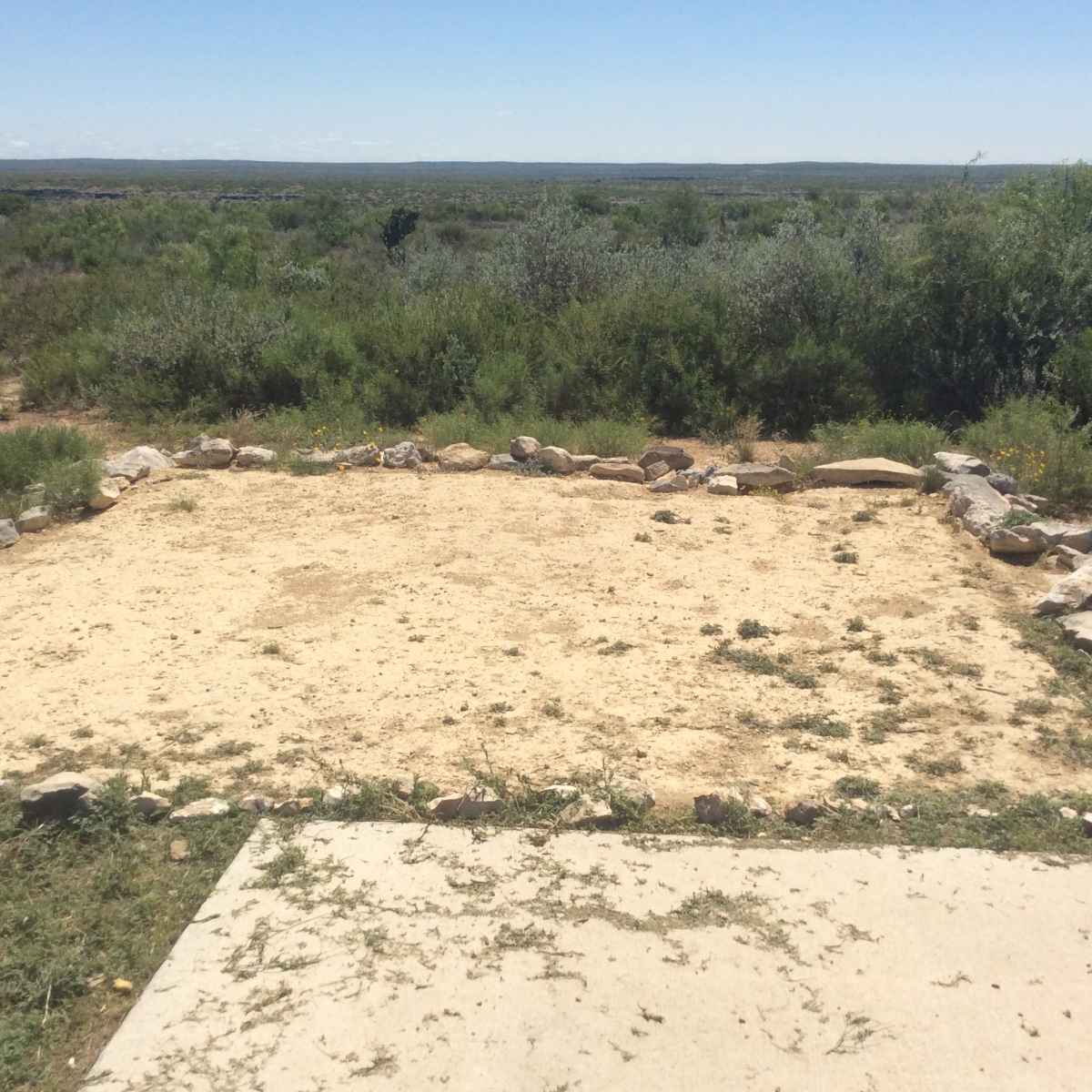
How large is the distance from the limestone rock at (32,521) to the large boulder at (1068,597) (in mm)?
6270

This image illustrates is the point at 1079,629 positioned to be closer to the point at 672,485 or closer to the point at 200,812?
the point at 672,485

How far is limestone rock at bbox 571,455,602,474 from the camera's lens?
29.0 ft

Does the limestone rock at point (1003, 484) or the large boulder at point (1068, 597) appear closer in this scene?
the large boulder at point (1068, 597)

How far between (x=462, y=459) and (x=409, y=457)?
46cm

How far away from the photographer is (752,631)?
5.65 meters

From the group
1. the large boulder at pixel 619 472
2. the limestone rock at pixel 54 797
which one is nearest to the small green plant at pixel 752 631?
the large boulder at pixel 619 472

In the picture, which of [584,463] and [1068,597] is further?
[584,463]

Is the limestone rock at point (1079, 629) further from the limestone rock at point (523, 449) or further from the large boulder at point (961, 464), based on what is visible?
the limestone rock at point (523, 449)

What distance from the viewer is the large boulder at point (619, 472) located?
8.64 metres

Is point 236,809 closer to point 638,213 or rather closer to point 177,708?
point 177,708

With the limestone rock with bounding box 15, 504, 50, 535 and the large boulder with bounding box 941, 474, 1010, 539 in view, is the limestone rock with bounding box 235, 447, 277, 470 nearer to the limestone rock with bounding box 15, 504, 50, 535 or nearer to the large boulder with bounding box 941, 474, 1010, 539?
the limestone rock with bounding box 15, 504, 50, 535

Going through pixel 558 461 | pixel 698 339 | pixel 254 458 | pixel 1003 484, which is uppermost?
pixel 698 339

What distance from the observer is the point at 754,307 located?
11.3 m

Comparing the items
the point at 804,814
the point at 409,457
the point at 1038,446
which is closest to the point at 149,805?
the point at 804,814
